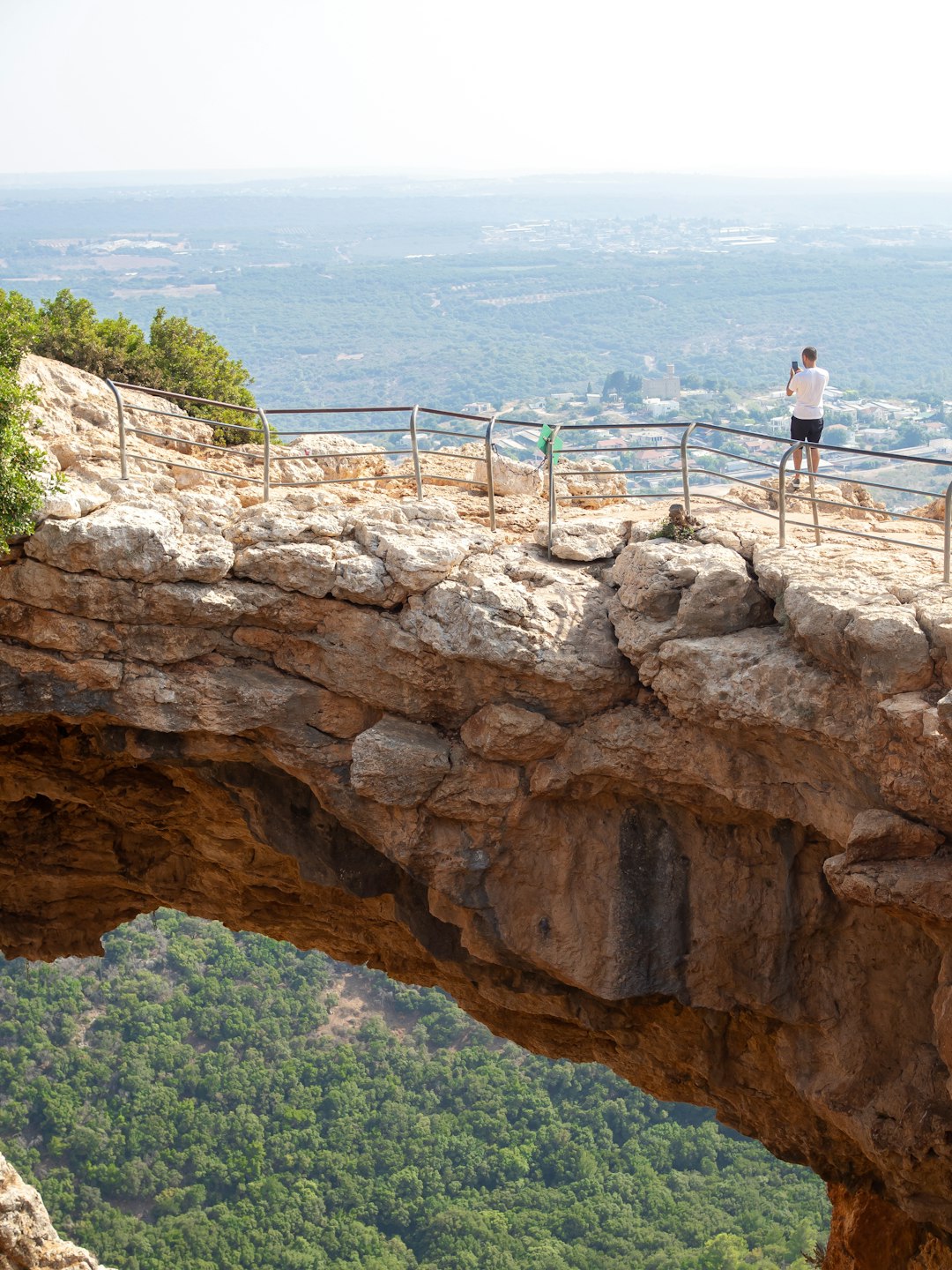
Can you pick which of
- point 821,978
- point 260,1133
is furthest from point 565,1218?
point 821,978

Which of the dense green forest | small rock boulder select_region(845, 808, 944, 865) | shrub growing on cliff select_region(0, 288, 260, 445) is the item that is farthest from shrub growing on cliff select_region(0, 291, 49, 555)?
the dense green forest

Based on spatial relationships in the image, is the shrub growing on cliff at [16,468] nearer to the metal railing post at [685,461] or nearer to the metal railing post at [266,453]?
the metal railing post at [266,453]

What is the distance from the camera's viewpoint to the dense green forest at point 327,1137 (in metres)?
48.3

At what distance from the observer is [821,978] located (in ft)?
56.8

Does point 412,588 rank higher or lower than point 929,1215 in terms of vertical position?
higher

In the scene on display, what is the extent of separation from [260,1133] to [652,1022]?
38.6m

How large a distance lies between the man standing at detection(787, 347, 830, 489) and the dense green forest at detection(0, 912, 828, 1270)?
121 ft

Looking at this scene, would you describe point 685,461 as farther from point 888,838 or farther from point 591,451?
point 888,838

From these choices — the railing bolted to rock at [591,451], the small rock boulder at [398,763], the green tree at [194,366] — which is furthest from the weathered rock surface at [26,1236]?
the green tree at [194,366]

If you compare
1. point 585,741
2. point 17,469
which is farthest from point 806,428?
point 17,469

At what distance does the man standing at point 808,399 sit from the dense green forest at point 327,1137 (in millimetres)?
36733

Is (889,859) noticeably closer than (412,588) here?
Yes

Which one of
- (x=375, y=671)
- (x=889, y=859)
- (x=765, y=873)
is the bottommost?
(x=765, y=873)

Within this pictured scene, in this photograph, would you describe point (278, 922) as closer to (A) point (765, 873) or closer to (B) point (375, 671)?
(B) point (375, 671)
